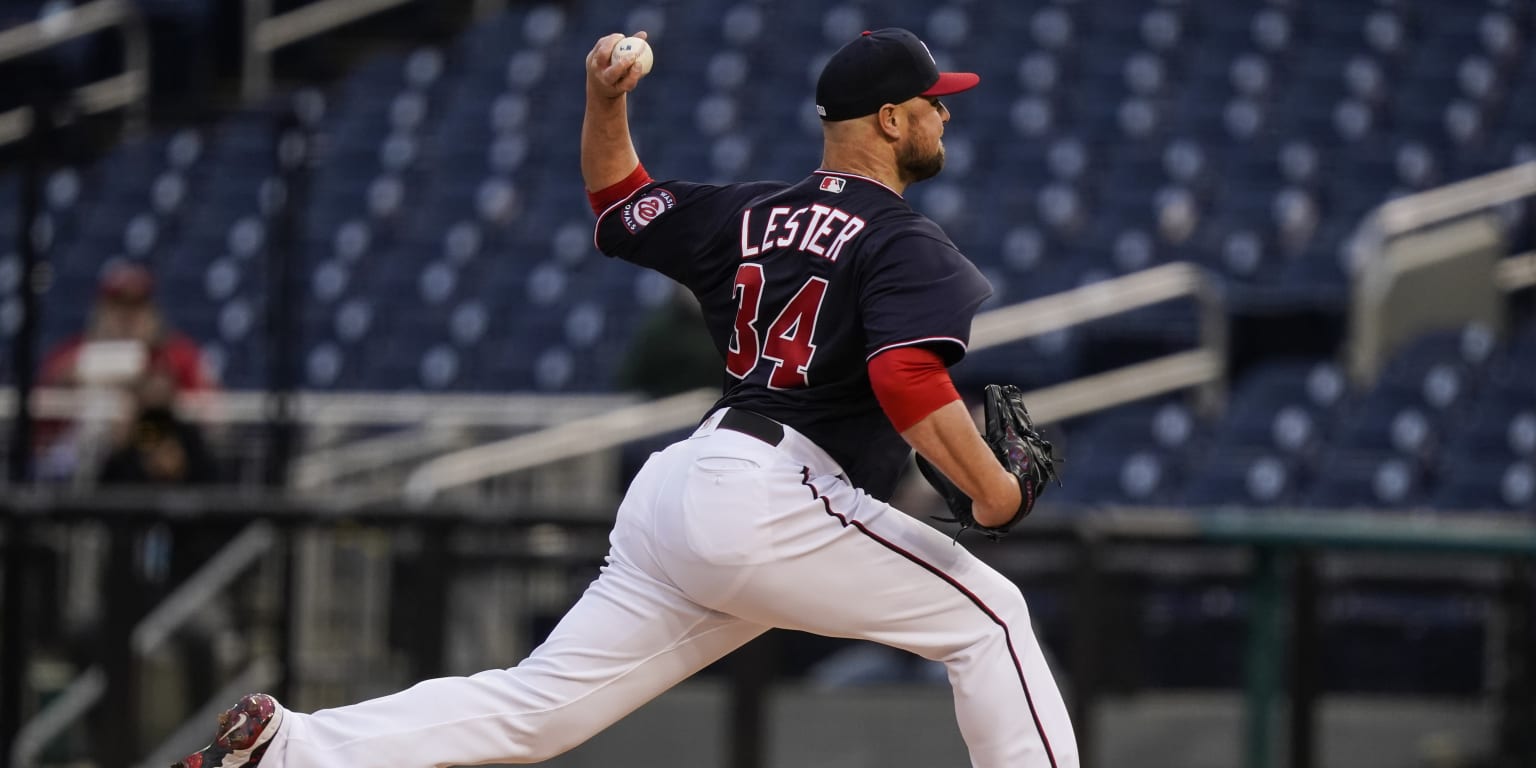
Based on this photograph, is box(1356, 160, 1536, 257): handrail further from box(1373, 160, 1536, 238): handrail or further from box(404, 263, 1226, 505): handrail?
box(404, 263, 1226, 505): handrail

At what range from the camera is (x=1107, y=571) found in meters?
5.95

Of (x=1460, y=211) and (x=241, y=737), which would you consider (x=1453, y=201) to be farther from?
(x=241, y=737)

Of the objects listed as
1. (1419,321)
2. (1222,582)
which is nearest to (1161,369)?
(1419,321)

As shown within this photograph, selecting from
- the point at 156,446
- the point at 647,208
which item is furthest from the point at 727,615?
the point at 156,446

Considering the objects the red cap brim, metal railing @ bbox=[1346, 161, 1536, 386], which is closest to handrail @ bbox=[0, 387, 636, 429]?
metal railing @ bbox=[1346, 161, 1536, 386]

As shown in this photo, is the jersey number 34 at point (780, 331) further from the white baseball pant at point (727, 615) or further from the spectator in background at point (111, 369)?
the spectator in background at point (111, 369)

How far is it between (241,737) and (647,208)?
117 cm

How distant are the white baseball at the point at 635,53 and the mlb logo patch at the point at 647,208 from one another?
0.91 ft

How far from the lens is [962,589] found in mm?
3467

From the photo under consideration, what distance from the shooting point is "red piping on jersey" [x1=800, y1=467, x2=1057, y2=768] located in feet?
11.2


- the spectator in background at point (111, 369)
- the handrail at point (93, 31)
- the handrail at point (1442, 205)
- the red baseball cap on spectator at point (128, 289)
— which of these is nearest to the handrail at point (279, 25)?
the handrail at point (93, 31)

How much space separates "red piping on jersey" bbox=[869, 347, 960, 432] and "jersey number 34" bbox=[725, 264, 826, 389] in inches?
9.0

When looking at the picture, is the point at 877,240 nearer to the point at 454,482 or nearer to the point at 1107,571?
the point at 1107,571

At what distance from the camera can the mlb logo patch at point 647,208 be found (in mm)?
3703
